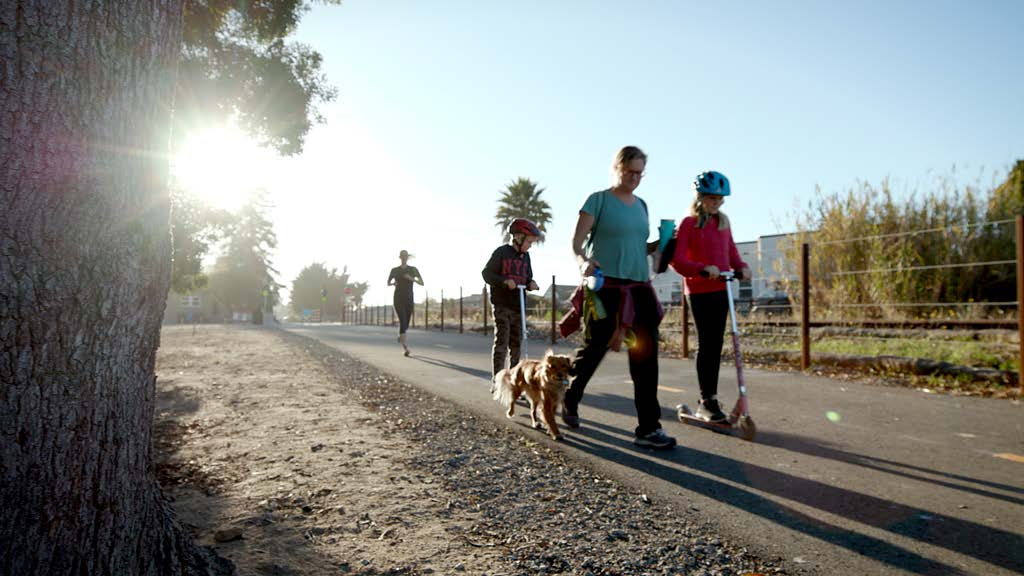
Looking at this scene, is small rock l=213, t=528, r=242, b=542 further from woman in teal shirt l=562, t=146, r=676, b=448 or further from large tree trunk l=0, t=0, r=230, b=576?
woman in teal shirt l=562, t=146, r=676, b=448

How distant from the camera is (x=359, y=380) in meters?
7.30

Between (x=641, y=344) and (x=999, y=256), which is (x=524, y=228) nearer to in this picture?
(x=641, y=344)

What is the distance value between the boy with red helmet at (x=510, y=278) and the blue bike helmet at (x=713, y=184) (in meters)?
2.02

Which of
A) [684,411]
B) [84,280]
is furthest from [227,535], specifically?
[684,411]

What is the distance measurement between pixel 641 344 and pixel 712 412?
3.63ft

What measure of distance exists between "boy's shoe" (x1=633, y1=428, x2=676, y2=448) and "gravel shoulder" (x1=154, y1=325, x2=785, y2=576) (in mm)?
615

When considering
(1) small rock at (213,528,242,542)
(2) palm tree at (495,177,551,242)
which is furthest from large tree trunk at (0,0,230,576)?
(2) palm tree at (495,177,551,242)

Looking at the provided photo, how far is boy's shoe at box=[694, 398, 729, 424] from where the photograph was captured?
4523 millimetres

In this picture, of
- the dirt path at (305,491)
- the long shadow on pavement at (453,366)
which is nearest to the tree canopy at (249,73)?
the long shadow on pavement at (453,366)

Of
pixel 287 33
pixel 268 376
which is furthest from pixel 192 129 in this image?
pixel 268 376

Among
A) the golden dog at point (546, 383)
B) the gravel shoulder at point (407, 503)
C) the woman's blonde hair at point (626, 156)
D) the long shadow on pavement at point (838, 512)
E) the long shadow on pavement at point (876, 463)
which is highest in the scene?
the woman's blonde hair at point (626, 156)

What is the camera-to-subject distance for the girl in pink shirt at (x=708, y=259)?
4348mm

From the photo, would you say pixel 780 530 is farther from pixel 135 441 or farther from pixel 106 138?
pixel 106 138

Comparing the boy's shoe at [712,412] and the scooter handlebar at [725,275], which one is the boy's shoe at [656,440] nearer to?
the boy's shoe at [712,412]
